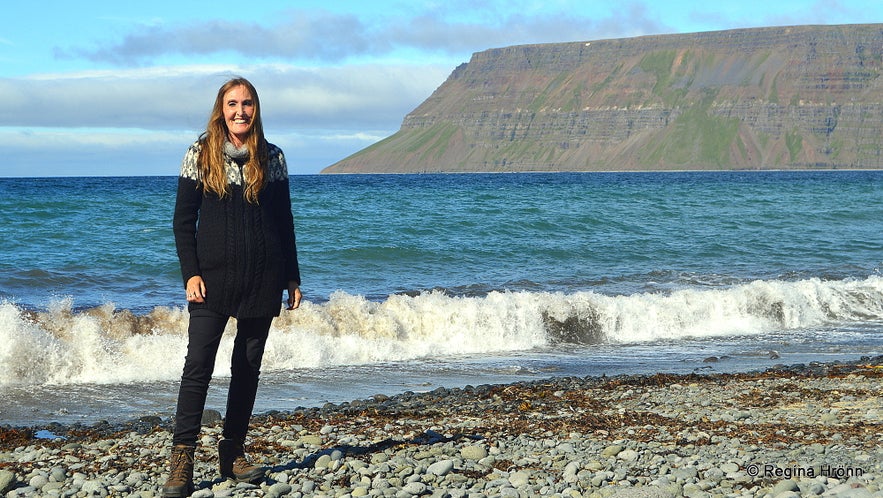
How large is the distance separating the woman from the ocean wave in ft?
20.3

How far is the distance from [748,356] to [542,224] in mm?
20381

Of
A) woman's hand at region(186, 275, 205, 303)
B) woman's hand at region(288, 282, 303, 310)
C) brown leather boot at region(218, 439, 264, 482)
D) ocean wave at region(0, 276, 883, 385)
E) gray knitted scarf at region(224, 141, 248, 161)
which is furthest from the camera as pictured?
ocean wave at region(0, 276, 883, 385)

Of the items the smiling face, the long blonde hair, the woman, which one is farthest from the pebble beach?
the smiling face

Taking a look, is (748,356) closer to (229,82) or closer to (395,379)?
(395,379)

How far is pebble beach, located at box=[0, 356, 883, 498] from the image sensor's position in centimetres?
551

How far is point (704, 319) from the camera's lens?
1675 centimetres

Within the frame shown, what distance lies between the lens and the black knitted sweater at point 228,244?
5.04 meters

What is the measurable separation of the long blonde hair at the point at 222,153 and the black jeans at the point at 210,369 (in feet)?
2.26

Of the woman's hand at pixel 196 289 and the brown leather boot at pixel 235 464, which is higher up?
the woman's hand at pixel 196 289

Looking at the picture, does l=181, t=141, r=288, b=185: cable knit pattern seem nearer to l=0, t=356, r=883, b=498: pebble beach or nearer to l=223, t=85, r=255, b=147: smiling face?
l=223, t=85, r=255, b=147: smiling face

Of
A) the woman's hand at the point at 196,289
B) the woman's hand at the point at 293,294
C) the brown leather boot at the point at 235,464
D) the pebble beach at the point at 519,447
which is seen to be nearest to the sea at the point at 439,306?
the pebble beach at the point at 519,447

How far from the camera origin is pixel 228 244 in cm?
506

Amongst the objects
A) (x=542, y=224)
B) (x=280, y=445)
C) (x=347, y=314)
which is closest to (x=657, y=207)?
(x=542, y=224)

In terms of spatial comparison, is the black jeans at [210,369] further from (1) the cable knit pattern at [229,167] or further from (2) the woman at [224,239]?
(1) the cable knit pattern at [229,167]
